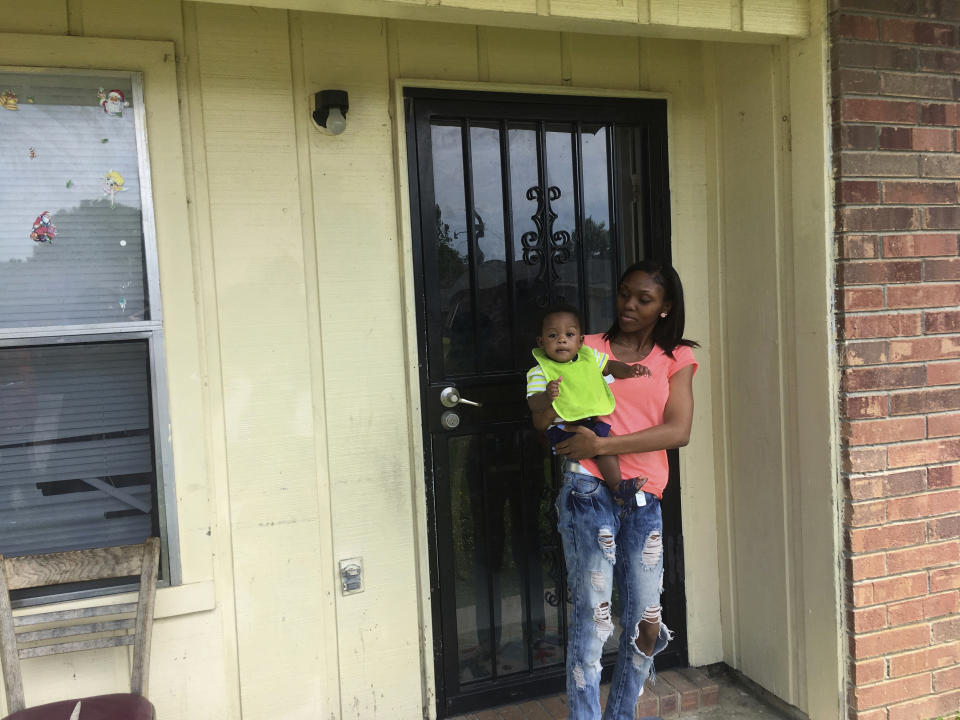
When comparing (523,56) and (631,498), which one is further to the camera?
(523,56)

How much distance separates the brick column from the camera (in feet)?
8.36

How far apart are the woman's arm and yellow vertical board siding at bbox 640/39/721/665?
74cm

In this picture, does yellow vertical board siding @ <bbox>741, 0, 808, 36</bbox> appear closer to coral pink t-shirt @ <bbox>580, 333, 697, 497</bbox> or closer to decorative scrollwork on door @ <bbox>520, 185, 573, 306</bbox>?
decorative scrollwork on door @ <bbox>520, 185, 573, 306</bbox>

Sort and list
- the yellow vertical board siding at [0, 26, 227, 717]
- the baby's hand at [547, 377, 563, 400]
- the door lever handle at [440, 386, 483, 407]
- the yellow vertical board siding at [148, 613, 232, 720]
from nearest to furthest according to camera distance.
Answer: the baby's hand at [547, 377, 563, 400] < the yellow vertical board siding at [0, 26, 227, 717] < the yellow vertical board siding at [148, 613, 232, 720] < the door lever handle at [440, 386, 483, 407]

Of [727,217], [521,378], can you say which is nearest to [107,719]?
[521,378]

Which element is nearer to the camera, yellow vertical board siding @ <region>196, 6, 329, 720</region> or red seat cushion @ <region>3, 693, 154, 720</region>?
red seat cushion @ <region>3, 693, 154, 720</region>

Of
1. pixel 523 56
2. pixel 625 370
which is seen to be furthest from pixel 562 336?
pixel 523 56

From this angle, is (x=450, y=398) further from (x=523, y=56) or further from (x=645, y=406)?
(x=523, y=56)

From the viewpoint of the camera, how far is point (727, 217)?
9.80 feet

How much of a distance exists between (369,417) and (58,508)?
1041 millimetres

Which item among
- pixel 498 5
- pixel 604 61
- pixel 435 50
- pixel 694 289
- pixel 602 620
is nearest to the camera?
pixel 498 5

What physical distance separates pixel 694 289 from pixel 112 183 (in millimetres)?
2199

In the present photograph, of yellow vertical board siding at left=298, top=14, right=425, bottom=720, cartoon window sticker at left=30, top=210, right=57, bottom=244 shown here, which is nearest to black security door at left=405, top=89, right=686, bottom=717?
yellow vertical board siding at left=298, top=14, right=425, bottom=720

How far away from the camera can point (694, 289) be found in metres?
3.07
